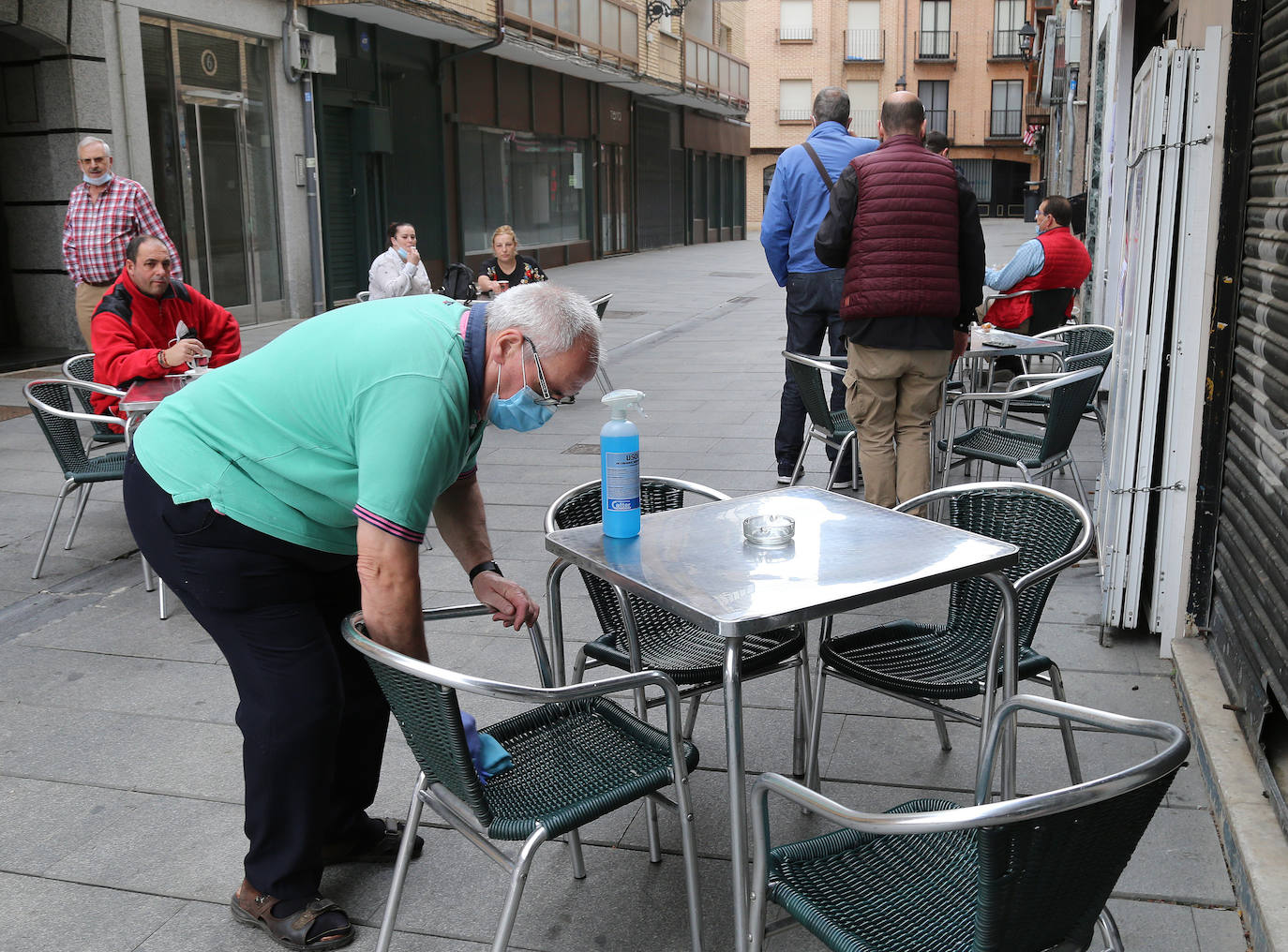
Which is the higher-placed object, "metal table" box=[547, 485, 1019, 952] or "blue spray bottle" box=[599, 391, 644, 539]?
"blue spray bottle" box=[599, 391, 644, 539]

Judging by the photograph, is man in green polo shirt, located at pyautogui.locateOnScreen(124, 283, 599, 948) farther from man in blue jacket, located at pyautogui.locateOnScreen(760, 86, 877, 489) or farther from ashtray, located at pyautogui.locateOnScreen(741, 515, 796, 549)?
man in blue jacket, located at pyautogui.locateOnScreen(760, 86, 877, 489)

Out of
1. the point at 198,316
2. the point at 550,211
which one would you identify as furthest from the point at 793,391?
the point at 550,211

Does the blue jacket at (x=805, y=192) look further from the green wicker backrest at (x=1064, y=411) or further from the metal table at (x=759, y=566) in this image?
the metal table at (x=759, y=566)

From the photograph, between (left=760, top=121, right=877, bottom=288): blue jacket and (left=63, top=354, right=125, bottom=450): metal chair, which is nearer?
(left=63, top=354, right=125, bottom=450): metal chair

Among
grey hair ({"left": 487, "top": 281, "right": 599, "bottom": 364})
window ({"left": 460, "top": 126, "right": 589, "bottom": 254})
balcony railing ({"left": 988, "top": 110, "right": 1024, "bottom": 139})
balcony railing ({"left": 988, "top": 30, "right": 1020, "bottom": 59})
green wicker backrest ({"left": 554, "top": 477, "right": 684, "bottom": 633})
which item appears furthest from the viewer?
balcony railing ({"left": 988, "top": 110, "right": 1024, "bottom": 139})

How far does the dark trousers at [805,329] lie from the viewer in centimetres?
634

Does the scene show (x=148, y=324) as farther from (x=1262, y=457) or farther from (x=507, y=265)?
(x=507, y=265)

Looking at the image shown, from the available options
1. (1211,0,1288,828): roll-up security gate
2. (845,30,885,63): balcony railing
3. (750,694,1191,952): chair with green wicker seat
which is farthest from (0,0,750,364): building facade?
(845,30,885,63): balcony railing

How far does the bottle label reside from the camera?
2.89 m

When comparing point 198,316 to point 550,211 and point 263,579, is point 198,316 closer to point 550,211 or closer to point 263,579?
point 263,579

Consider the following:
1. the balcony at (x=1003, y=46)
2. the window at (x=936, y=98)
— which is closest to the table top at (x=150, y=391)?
the window at (x=936, y=98)

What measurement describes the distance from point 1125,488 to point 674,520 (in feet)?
6.36

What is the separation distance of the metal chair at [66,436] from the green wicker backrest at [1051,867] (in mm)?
4402

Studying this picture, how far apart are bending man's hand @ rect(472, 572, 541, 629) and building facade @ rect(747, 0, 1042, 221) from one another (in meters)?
47.6
